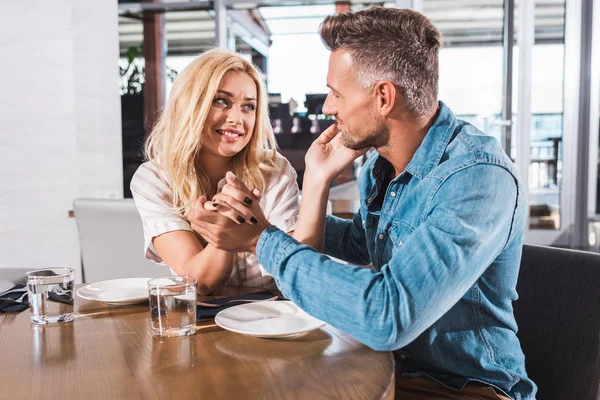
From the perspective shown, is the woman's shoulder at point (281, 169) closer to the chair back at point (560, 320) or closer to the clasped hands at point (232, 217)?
the clasped hands at point (232, 217)

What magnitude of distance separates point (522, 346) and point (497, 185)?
15.8 inches

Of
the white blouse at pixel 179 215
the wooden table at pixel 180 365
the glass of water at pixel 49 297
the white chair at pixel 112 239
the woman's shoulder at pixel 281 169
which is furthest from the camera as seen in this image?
the white chair at pixel 112 239

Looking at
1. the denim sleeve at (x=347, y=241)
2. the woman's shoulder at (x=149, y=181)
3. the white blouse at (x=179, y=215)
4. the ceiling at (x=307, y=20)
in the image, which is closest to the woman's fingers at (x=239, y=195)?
the denim sleeve at (x=347, y=241)

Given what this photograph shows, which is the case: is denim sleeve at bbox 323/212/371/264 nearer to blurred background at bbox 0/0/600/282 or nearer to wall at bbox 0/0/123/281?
blurred background at bbox 0/0/600/282

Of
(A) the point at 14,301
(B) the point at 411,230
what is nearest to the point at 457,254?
(B) the point at 411,230

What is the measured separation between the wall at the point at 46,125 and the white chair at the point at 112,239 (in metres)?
1.83

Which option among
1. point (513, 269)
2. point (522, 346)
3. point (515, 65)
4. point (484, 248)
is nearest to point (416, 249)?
point (484, 248)

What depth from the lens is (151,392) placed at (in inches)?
Result: 31.7

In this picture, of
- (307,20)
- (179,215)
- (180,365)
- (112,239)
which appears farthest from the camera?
(307,20)

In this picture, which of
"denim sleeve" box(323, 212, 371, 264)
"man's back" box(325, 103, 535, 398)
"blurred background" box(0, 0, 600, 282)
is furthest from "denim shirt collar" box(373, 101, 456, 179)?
"blurred background" box(0, 0, 600, 282)

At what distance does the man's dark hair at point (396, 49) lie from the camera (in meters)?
1.21

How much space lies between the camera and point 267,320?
1.11 m

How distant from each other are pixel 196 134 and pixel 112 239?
79cm

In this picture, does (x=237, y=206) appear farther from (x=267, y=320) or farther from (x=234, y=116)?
(x=234, y=116)
